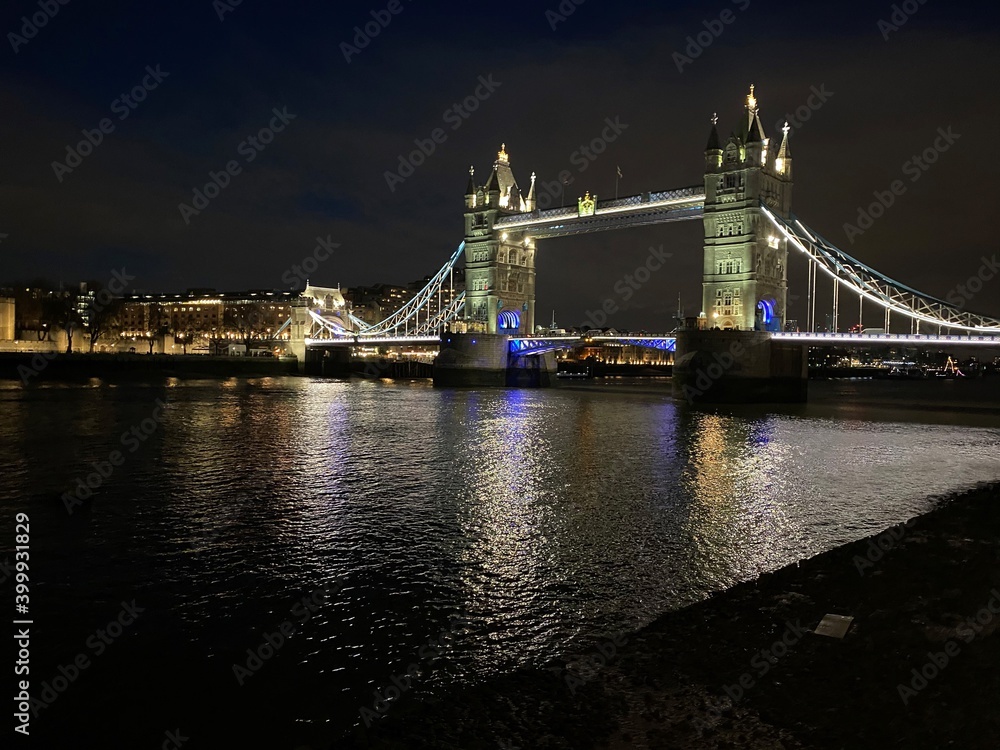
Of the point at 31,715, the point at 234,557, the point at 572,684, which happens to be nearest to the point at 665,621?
the point at 572,684

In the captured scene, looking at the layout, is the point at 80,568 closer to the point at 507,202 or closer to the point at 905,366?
the point at 507,202

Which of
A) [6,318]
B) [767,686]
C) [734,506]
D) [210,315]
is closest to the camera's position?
[767,686]

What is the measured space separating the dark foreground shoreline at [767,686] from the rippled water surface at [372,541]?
0.62 metres

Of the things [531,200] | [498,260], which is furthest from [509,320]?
[531,200]

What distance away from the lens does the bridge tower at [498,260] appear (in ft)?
190

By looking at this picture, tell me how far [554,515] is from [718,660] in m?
6.53

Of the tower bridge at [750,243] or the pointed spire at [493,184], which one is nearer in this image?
the tower bridge at [750,243]

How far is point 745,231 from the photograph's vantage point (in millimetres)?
41656

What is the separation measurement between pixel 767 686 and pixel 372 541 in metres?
6.31

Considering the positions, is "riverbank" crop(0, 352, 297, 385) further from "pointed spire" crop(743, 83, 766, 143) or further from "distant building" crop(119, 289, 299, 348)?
"pointed spire" crop(743, 83, 766, 143)

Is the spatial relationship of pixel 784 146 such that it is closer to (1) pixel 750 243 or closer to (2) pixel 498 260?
(1) pixel 750 243

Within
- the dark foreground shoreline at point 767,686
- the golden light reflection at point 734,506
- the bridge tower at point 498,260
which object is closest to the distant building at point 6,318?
the bridge tower at point 498,260

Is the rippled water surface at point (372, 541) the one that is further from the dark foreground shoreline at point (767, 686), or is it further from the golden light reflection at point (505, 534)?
the dark foreground shoreline at point (767, 686)

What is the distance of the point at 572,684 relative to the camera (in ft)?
17.3
